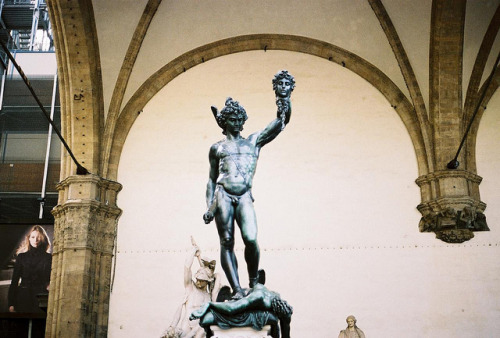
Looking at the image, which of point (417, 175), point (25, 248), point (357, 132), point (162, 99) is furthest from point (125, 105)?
point (417, 175)

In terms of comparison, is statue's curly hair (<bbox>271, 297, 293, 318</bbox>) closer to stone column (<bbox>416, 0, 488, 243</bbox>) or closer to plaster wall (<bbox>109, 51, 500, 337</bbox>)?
plaster wall (<bbox>109, 51, 500, 337</bbox>)

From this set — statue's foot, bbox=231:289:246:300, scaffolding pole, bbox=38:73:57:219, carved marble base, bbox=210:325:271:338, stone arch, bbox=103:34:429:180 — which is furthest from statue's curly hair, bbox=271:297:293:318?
scaffolding pole, bbox=38:73:57:219

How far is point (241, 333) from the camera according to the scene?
488 cm

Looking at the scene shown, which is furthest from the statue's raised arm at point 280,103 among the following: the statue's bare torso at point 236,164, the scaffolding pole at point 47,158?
the scaffolding pole at point 47,158

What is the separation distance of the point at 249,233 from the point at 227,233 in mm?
176

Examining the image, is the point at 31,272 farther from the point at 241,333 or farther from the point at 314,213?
the point at 241,333

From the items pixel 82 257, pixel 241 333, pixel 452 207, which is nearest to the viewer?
pixel 241 333

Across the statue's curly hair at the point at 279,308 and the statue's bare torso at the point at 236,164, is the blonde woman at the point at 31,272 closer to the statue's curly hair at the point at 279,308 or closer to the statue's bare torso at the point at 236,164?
the statue's bare torso at the point at 236,164

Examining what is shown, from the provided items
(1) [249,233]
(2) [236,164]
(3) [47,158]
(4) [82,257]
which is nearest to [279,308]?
(1) [249,233]

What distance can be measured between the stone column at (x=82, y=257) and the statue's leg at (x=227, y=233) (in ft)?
21.7

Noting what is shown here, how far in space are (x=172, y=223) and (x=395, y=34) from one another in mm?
4860

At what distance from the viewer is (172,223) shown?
12.5 meters

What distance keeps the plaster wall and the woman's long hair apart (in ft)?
5.74

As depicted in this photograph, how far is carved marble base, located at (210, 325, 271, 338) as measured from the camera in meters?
4.87
